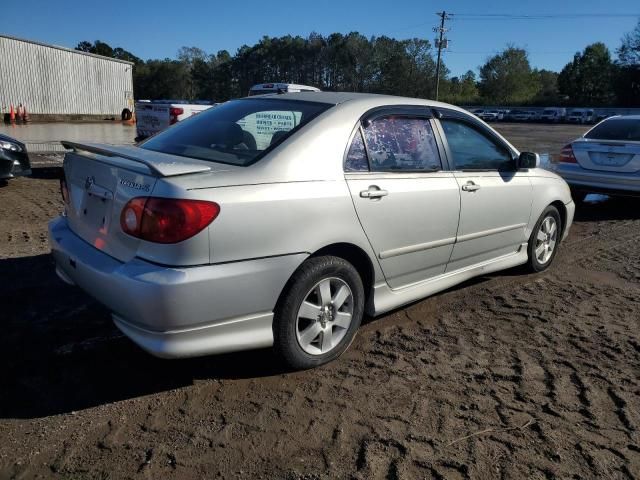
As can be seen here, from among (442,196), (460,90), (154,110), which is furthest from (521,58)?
(442,196)

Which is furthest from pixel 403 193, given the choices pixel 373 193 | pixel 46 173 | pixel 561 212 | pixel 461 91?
pixel 461 91

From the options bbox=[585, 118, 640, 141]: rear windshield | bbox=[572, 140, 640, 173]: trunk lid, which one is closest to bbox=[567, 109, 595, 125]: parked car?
bbox=[585, 118, 640, 141]: rear windshield

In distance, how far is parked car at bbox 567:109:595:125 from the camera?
188ft

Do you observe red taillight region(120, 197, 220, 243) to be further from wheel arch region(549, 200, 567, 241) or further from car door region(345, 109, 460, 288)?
wheel arch region(549, 200, 567, 241)

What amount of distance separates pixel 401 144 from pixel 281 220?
1.28 metres

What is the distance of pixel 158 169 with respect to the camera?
2658 millimetres

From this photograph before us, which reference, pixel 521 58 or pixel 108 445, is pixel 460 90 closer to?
pixel 521 58

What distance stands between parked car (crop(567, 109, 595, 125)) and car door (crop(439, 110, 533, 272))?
5950 cm

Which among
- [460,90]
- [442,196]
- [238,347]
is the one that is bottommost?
[238,347]

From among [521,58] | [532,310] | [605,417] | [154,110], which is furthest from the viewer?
[521,58]

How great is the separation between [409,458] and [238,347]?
1035mm

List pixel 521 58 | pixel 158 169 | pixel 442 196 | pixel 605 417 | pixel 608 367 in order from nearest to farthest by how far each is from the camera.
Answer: pixel 158 169, pixel 605 417, pixel 608 367, pixel 442 196, pixel 521 58

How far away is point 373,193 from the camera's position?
3.32 m

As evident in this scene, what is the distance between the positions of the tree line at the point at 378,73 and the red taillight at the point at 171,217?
7759 centimetres
